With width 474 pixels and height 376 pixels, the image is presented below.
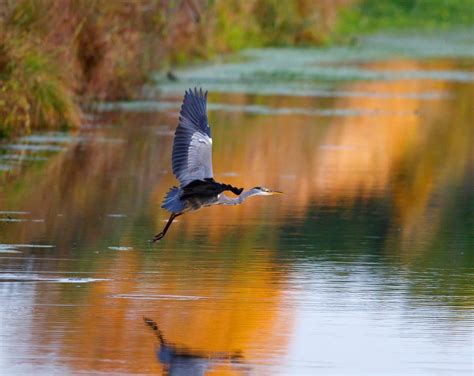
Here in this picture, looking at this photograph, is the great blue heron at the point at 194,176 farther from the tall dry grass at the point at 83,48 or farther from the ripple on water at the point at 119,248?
A: the tall dry grass at the point at 83,48

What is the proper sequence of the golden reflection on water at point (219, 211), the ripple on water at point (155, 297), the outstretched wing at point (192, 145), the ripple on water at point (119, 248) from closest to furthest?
the golden reflection on water at point (219, 211) < the ripple on water at point (155, 297) < the outstretched wing at point (192, 145) < the ripple on water at point (119, 248)

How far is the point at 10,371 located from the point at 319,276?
3.55 m

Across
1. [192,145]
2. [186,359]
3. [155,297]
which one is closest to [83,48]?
[192,145]

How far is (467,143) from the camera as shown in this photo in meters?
21.5

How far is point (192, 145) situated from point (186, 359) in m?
3.09

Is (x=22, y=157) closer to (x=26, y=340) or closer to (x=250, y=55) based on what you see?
(x=26, y=340)

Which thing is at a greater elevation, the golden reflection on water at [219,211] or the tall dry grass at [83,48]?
the tall dry grass at [83,48]

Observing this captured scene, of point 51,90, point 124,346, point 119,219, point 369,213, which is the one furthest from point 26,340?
point 51,90

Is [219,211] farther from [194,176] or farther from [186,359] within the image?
[186,359]

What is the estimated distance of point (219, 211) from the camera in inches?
592

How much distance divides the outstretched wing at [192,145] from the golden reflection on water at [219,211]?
0.69m

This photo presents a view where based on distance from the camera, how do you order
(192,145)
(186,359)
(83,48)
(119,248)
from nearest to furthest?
(186,359) → (192,145) → (119,248) → (83,48)

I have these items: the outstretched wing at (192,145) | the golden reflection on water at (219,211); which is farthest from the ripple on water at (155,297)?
the outstretched wing at (192,145)

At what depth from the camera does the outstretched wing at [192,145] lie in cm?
1102
